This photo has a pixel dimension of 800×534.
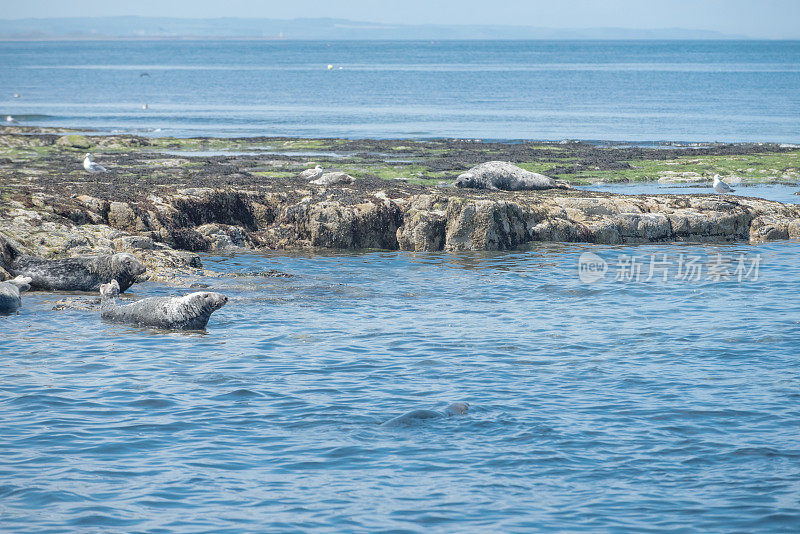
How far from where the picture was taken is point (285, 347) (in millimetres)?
14570

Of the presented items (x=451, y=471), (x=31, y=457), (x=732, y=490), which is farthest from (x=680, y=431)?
(x=31, y=457)

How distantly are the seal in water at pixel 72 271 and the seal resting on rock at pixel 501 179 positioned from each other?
13.7 m

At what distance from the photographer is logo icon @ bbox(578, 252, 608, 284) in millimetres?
20219

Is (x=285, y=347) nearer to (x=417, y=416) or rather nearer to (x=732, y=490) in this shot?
(x=417, y=416)

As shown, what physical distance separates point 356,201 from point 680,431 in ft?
48.8

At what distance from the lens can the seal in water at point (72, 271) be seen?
58.9 ft

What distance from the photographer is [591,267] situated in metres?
21.3

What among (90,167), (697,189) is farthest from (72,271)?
(697,189)

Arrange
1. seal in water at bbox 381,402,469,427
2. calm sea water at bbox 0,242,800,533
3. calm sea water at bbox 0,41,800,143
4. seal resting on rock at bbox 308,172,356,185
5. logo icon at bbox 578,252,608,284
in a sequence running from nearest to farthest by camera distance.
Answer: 1. calm sea water at bbox 0,242,800,533
2. seal in water at bbox 381,402,469,427
3. logo icon at bbox 578,252,608,284
4. seal resting on rock at bbox 308,172,356,185
5. calm sea water at bbox 0,41,800,143

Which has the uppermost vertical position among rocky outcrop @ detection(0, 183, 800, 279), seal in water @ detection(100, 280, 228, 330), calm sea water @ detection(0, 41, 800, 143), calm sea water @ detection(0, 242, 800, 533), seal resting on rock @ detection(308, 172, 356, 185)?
calm sea water @ detection(0, 41, 800, 143)

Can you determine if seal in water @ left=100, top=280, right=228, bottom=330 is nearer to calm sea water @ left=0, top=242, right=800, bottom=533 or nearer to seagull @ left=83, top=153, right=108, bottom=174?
calm sea water @ left=0, top=242, right=800, bottom=533

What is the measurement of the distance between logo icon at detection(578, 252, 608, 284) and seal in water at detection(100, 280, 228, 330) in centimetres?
870

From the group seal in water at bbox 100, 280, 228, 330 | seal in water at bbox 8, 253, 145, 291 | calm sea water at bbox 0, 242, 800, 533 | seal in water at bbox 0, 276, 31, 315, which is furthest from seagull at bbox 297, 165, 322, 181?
seal in water at bbox 100, 280, 228, 330

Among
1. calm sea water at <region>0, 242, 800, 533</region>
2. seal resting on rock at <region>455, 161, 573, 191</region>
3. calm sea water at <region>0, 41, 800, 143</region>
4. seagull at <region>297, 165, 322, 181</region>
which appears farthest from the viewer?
calm sea water at <region>0, 41, 800, 143</region>
